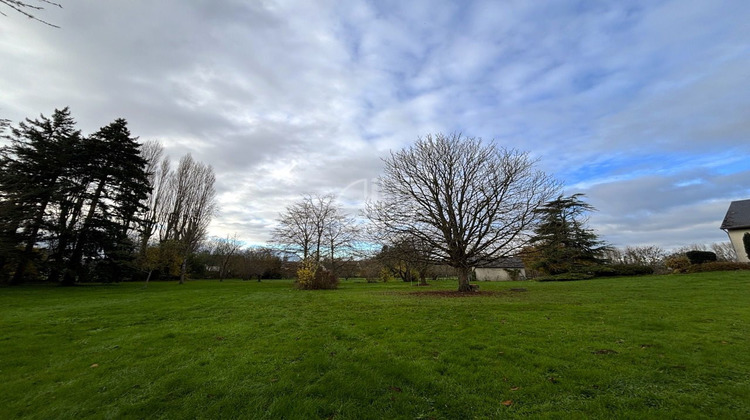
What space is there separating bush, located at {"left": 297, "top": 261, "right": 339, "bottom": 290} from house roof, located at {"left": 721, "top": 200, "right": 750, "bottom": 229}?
33506mm

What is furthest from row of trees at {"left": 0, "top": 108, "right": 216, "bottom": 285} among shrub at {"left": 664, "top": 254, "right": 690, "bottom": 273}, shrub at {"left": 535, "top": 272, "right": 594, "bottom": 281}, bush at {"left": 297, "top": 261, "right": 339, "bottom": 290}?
shrub at {"left": 664, "top": 254, "right": 690, "bottom": 273}

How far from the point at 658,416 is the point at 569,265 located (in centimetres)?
2768

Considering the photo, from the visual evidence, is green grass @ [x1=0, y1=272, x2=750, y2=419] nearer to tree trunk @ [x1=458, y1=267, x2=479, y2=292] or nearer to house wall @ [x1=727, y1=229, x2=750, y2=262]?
tree trunk @ [x1=458, y1=267, x2=479, y2=292]

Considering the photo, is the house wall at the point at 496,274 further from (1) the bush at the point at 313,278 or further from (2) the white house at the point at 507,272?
(1) the bush at the point at 313,278

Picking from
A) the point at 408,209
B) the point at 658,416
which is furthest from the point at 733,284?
the point at 658,416

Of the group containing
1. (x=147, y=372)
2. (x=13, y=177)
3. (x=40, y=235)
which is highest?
(x=13, y=177)

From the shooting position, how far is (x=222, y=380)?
13.5 feet

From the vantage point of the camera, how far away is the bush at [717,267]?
60.7ft

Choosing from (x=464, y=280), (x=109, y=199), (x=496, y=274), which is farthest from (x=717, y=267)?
(x=109, y=199)

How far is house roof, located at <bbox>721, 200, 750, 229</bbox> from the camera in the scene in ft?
82.0

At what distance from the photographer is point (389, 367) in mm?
4496

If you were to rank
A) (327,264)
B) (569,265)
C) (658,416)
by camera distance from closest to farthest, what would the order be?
(658,416), (569,265), (327,264)

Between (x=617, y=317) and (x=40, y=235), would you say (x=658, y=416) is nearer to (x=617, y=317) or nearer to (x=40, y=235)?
(x=617, y=317)

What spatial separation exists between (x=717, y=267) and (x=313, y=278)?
26.2 meters
